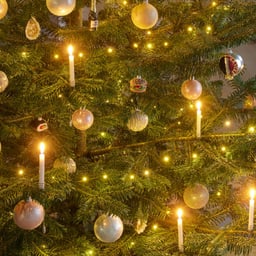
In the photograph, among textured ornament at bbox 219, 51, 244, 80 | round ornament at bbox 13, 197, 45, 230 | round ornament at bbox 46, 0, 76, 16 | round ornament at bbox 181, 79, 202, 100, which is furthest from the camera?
round ornament at bbox 181, 79, 202, 100

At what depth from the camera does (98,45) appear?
4.44ft

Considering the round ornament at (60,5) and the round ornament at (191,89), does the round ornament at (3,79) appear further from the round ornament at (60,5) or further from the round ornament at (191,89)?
the round ornament at (191,89)

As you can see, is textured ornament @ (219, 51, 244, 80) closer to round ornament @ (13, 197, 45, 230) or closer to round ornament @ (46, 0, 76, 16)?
round ornament @ (46, 0, 76, 16)

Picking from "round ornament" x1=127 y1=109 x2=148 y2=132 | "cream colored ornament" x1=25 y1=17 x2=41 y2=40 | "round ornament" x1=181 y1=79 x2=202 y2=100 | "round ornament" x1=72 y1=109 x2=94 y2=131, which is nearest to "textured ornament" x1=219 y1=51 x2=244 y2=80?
"round ornament" x1=181 y1=79 x2=202 y2=100

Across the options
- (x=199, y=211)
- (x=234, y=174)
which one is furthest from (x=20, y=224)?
(x=199, y=211)

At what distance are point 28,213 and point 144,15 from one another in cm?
53

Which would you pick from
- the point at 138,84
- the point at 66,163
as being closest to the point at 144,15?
the point at 138,84

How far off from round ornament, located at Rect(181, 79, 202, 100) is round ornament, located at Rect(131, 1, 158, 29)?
23 centimetres

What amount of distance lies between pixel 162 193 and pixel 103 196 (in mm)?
266

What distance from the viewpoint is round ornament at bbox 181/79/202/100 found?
4.25 ft

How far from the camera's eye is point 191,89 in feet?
4.26

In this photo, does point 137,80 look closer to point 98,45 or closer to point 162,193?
point 98,45

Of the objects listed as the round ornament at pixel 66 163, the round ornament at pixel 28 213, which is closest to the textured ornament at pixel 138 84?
the round ornament at pixel 66 163

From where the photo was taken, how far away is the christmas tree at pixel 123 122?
1.11 m
